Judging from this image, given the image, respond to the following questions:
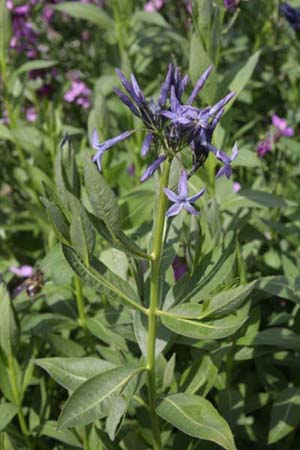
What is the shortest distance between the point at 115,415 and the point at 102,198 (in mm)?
412

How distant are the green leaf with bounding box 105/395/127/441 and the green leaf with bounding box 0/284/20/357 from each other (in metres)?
0.49

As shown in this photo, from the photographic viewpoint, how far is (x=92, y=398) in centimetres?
140

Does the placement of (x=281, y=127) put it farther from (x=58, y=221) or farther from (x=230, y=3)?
(x=58, y=221)

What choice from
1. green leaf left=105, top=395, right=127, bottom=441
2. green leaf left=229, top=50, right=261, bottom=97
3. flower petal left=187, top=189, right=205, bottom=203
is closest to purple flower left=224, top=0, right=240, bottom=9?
green leaf left=229, top=50, right=261, bottom=97

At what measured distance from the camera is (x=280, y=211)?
2.57 meters

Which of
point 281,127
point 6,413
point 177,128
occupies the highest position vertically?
point 177,128

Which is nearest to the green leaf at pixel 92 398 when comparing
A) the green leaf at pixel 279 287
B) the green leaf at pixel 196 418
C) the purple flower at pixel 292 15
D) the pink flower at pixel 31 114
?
the green leaf at pixel 196 418

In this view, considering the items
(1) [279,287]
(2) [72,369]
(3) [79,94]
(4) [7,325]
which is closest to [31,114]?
(3) [79,94]

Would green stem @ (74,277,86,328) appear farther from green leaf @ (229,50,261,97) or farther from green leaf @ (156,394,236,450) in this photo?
green leaf @ (229,50,261,97)

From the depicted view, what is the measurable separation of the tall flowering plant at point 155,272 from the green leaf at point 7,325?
222 mm

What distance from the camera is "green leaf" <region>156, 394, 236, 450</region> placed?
1380 millimetres

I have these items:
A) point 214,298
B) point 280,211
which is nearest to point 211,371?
point 214,298

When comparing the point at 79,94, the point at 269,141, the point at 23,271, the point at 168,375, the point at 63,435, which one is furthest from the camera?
the point at 79,94

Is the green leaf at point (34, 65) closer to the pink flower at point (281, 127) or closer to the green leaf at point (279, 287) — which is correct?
the pink flower at point (281, 127)
